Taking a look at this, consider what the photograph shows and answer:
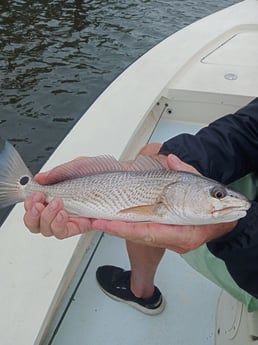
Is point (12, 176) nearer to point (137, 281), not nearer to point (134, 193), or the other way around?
point (134, 193)

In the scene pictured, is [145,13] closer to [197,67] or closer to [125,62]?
[125,62]

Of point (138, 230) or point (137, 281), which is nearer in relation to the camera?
point (138, 230)

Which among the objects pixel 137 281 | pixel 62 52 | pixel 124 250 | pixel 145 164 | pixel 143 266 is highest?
pixel 145 164

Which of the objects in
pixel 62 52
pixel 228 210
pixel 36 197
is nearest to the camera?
pixel 228 210

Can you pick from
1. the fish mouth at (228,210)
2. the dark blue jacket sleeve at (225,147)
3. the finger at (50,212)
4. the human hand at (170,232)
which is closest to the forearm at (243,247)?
the human hand at (170,232)

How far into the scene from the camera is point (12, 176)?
167 cm

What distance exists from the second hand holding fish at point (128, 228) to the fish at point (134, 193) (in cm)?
3

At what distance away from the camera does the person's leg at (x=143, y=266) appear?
1.95 meters

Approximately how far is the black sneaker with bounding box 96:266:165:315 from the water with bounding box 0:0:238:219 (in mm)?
2827

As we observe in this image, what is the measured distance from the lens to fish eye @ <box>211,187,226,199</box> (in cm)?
141

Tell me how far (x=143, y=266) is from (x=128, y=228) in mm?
576

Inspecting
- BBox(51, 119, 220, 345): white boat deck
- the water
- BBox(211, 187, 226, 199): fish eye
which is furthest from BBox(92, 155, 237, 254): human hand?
the water

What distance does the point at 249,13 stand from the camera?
439 cm

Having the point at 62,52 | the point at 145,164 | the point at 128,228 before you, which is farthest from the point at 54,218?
the point at 62,52
